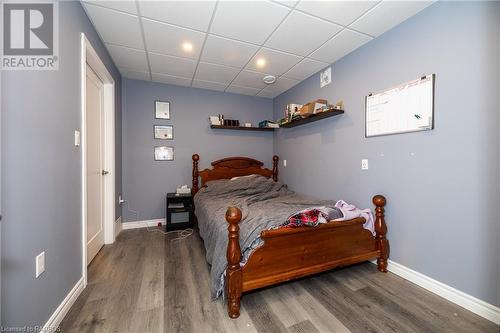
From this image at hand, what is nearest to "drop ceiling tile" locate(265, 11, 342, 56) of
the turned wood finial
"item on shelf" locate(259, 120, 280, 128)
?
"item on shelf" locate(259, 120, 280, 128)

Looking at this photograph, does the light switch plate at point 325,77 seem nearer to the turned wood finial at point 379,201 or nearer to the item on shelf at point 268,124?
the item on shelf at point 268,124

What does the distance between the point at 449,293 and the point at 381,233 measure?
0.57 meters

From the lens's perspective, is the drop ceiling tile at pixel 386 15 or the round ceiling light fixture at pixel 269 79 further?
the round ceiling light fixture at pixel 269 79

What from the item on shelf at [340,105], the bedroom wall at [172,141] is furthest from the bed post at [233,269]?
the bedroom wall at [172,141]

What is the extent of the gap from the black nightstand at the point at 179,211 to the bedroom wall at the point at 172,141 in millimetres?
309

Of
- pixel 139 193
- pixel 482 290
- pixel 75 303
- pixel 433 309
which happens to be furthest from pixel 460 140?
pixel 139 193

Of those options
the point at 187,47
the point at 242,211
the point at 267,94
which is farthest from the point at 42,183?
the point at 267,94

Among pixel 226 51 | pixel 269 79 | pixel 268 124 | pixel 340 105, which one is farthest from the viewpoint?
pixel 268 124

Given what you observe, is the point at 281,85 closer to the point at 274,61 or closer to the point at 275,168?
the point at 274,61

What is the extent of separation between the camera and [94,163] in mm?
2287

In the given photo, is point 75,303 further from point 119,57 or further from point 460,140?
point 460,140

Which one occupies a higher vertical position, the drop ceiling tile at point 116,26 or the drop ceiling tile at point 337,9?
the drop ceiling tile at point 116,26

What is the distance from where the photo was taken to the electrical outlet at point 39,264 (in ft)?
3.72

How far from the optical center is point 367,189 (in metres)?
2.17
